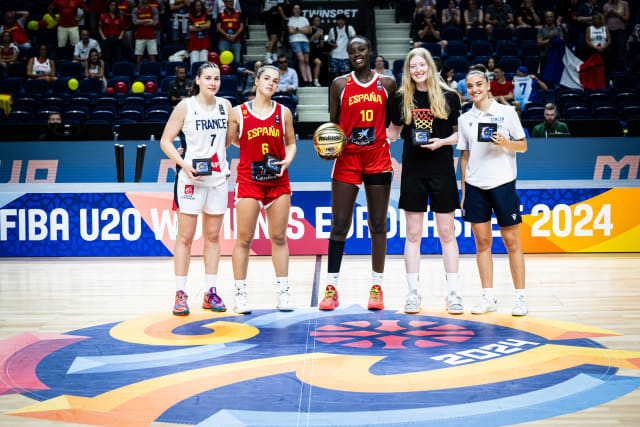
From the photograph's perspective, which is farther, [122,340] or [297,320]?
[297,320]

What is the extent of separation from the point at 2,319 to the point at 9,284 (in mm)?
1523

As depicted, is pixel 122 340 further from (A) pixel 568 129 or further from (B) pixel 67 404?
(A) pixel 568 129

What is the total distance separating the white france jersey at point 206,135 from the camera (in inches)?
204

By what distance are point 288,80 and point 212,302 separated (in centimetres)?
862

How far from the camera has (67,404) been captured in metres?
3.38

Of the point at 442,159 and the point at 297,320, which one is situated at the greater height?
the point at 442,159

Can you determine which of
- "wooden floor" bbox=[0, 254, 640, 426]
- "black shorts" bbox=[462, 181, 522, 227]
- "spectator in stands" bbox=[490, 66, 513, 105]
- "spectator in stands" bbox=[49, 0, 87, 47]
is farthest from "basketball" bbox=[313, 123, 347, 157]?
"spectator in stands" bbox=[49, 0, 87, 47]

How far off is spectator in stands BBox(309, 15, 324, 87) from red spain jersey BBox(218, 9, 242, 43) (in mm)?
1627

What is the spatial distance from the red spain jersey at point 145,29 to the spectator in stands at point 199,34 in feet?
3.25

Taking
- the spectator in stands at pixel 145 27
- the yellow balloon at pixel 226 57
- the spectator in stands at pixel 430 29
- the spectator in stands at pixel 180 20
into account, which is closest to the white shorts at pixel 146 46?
the spectator in stands at pixel 145 27

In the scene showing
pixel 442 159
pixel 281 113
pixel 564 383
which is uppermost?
pixel 281 113

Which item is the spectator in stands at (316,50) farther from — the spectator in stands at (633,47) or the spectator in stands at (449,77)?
the spectator in stands at (633,47)

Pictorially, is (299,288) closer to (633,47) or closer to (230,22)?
(230,22)

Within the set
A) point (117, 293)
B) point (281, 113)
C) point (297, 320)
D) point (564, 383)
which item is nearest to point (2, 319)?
point (117, 293)
